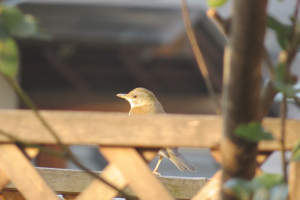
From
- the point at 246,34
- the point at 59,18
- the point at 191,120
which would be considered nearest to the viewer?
the point at 246,34

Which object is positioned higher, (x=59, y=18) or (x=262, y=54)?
(x=59, y=18)

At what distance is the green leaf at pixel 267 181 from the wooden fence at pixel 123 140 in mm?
246

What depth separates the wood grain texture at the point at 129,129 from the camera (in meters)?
0.75

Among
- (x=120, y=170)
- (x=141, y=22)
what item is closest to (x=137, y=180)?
(x=120, y=170)

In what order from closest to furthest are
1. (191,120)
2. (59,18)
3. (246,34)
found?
(246,34) → (191,120) → (59,18)

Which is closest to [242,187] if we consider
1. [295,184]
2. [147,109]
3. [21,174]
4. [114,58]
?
[295,184]

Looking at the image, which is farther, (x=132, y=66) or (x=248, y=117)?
(x=132, y=66)

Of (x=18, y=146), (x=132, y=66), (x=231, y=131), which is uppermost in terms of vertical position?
(x=132, y=66)

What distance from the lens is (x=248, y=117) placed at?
1.80 ft

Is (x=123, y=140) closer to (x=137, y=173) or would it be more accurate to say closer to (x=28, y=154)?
(x=137, y=173)

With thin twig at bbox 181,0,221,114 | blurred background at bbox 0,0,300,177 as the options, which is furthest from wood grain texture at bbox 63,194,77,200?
blurred background at bbox 0,0,300,177

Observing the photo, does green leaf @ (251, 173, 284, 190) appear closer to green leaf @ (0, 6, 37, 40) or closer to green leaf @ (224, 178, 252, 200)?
green leaf @ (224, 178, 252, 200)

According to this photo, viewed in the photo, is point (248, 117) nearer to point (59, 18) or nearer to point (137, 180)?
point (137, 180)

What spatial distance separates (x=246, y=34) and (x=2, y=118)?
1.60ft
